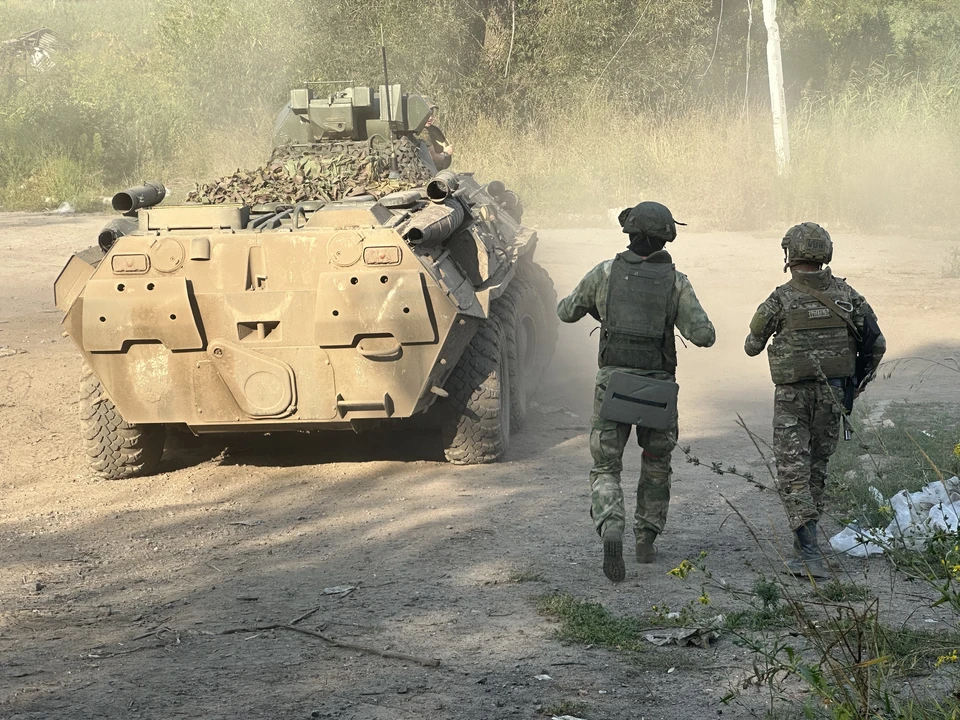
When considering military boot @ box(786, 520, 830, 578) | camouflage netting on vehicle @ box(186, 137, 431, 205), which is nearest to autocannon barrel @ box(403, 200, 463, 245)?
camouflage netting on vehicle @ box(186, 137, 431, 205)

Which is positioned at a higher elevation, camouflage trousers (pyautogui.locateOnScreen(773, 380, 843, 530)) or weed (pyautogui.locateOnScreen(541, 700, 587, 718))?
camouflage trousers (pyautogui.locateOnScreen(773, 380, 843, 530))

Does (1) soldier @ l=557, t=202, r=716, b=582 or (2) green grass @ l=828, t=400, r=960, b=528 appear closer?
(1) soldier @ l=557, t=202, r=716, b=582

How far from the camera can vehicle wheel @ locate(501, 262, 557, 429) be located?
9047 mm

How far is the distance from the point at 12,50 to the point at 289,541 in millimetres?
30518

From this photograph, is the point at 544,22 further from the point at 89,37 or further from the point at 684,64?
the point at 89,37

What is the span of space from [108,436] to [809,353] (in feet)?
14.1

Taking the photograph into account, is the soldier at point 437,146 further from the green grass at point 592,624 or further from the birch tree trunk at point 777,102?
the birch tree trunk at point 777,102

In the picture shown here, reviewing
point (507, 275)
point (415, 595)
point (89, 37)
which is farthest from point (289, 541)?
point (89, 37)

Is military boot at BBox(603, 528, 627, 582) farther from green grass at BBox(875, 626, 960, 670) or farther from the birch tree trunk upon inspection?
the birch tree trunk

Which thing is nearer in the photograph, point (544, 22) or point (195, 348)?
point (195, 348)

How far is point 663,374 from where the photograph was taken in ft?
19.5

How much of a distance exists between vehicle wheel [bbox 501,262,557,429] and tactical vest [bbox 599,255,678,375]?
9.31ft

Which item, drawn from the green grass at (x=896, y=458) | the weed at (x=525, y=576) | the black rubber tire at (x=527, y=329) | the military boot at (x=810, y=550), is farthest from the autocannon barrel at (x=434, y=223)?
the military boot at (x=810, y=550)

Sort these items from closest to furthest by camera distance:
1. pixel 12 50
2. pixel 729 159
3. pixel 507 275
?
pixel 507 275, pixel 729 159, pixel 12 50
